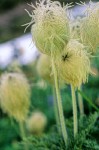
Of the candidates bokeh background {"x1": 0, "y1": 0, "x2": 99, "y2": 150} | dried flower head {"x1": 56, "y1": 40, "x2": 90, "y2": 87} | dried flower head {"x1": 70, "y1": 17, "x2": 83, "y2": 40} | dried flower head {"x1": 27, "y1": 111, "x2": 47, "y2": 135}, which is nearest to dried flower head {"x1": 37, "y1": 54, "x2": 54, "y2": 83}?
bokeh background {"x1": 0, "y1": 0, "x2": 99, "y2": 150}

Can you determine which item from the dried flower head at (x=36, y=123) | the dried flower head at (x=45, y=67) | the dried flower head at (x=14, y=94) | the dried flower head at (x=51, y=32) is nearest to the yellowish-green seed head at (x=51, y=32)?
the dried flower head at (x=51, y=32)

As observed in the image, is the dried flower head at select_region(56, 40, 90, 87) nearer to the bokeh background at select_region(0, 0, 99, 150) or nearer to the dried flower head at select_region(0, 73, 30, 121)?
the bokeh background at select_region(0, 0, 99, 150)

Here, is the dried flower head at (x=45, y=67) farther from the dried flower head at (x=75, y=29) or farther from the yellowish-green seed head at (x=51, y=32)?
the yellowish-green seed head at (x=51, y=32)

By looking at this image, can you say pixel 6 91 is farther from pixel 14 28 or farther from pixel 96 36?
pixel 14 28

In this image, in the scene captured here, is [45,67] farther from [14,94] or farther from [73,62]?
[73,62]

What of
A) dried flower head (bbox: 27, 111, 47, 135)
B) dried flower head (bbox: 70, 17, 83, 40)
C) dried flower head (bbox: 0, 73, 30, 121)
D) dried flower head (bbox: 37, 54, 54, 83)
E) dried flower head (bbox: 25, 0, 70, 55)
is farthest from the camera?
dried flower head (bbox: 27, 111, 47, 135)

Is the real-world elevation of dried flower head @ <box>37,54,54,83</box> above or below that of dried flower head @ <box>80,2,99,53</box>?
below

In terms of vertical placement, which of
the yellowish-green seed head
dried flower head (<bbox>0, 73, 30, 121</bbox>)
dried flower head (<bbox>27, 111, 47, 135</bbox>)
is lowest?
dried flower head (<bbox>27, 111, 47, 135</bbox>)

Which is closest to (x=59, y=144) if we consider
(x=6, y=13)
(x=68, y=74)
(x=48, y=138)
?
(x=48, y=138)
